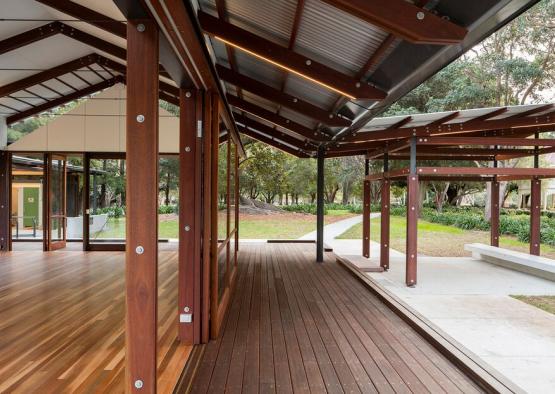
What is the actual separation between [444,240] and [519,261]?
215 inches

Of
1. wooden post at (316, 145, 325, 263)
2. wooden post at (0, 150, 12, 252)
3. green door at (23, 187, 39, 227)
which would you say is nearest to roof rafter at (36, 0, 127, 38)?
wooden post at (316, 145, 325, 263)

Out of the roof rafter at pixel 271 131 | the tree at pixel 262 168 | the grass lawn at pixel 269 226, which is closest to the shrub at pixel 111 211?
the grass lawn at pixel 269 226

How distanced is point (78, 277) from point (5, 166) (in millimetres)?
4696

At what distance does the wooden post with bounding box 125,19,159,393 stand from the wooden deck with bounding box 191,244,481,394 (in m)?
0.99

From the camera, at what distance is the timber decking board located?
287cm

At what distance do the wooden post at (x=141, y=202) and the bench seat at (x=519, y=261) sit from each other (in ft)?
22.9

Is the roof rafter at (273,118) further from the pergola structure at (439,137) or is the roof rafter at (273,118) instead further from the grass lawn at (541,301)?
the grass lawn at (541,301)

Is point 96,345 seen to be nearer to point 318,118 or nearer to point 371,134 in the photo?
point 318,118

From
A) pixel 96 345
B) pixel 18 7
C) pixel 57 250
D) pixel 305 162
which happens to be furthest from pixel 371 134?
pixel 305 162

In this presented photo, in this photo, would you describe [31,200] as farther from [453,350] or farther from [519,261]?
[519,261]

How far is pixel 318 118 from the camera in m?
4.71

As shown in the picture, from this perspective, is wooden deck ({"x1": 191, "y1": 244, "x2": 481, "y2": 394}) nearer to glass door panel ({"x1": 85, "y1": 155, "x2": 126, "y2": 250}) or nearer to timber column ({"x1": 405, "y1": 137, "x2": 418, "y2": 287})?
timber column ({"x1": 405, "y1": 137, "x2": 418, "y2": 287})

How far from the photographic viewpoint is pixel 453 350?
3.24 metres

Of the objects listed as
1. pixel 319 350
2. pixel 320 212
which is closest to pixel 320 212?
pixel 320 212
